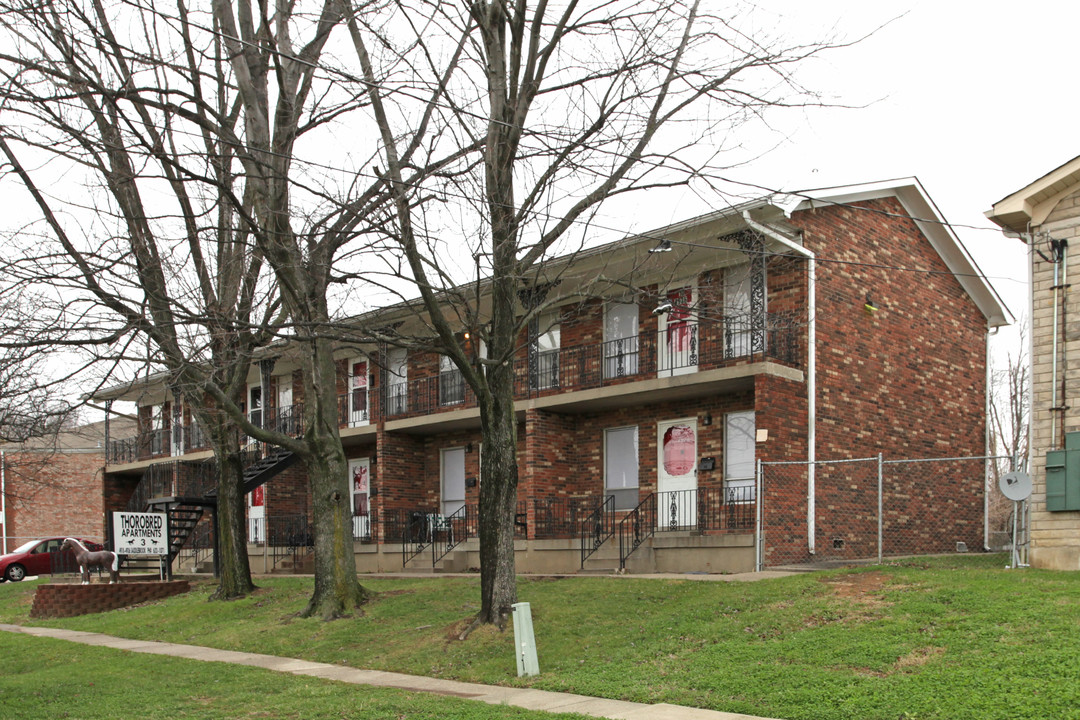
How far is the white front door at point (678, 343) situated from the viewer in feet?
65.5

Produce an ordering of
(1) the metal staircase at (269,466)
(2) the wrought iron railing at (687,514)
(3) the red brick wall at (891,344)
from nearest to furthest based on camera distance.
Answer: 1. (2) the wrought iron railing at (687,514)
2. (3) the red brick wall at (891,344)
3. (1) the metal staircase at (269,466)

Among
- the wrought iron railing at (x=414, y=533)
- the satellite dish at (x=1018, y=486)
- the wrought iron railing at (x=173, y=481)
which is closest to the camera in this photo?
the satellite dish at (x=1018, y=486)

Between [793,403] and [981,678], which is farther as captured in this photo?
[793,403]

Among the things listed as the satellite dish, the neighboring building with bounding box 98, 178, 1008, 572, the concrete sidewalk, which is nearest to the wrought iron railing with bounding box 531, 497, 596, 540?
the neighboring building with bounding box 98, 178, 1008, 572

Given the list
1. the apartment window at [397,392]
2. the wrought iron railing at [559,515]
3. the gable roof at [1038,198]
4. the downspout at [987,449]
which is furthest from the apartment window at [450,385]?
the gable roof at [1038,198]

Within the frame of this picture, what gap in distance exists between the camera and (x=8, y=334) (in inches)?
501

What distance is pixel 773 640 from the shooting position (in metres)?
11.2

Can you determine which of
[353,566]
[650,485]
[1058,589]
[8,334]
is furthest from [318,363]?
[1058,589]

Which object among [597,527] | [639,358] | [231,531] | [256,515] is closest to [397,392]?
[231,531]

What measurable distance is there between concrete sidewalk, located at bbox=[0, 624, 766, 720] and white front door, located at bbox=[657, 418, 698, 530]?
27.4 feet

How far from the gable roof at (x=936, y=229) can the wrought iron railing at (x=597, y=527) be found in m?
6.84

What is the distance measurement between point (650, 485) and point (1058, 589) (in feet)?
32.1

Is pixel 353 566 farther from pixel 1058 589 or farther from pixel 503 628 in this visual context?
pixel 1058 589

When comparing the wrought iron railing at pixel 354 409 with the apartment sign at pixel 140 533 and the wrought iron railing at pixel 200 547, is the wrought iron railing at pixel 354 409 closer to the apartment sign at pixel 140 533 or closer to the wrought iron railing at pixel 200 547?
the wrought iron railing at pixel 200 547
